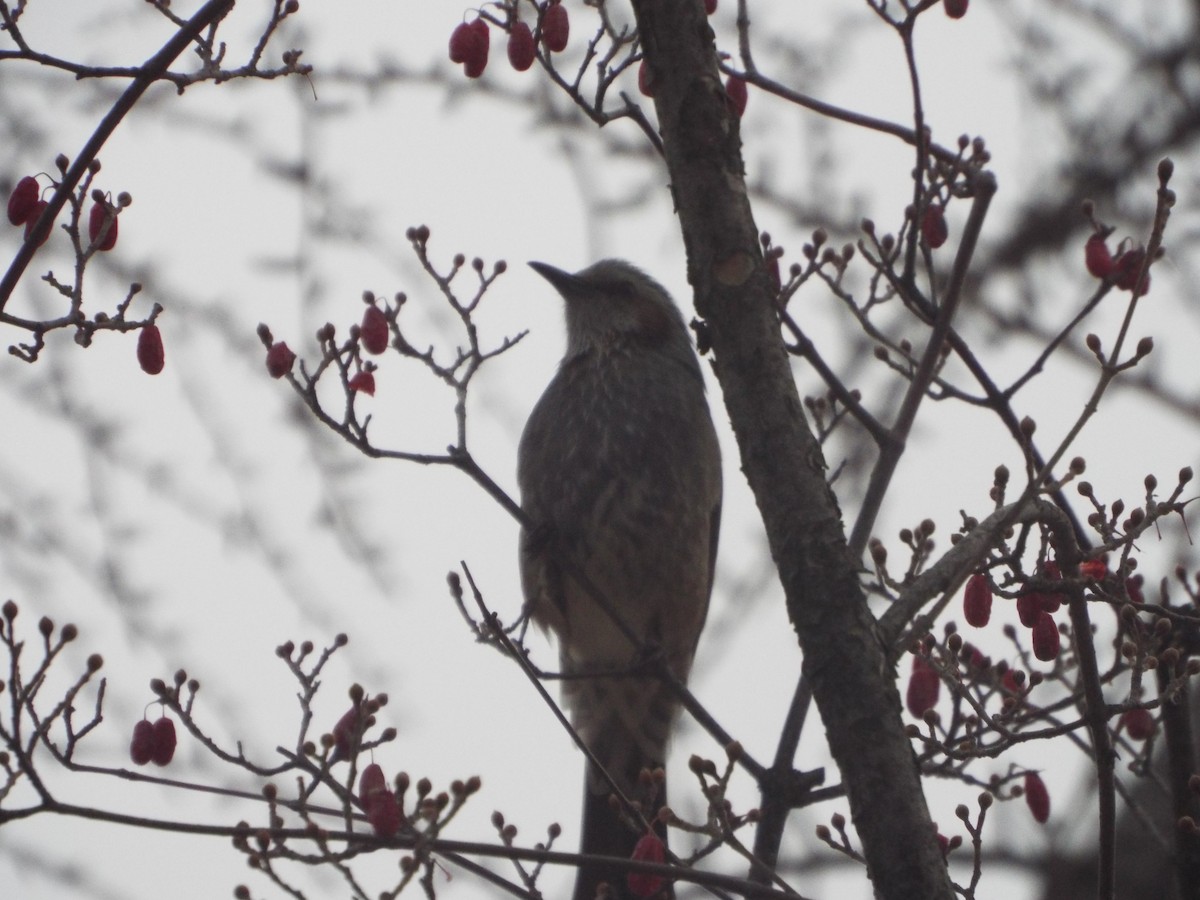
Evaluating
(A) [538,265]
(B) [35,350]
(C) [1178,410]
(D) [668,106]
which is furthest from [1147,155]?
(B) [35,350]

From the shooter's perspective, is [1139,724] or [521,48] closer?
[521,48]

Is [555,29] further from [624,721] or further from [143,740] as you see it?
[624,721]

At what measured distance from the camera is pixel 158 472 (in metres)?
4.78

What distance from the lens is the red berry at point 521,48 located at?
11.0 ft

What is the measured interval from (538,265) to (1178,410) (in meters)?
2.36

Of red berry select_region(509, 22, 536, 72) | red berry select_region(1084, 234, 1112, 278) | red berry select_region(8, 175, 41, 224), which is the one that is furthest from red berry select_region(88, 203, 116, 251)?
red berry select_region(1084, 234, 1112, 278)

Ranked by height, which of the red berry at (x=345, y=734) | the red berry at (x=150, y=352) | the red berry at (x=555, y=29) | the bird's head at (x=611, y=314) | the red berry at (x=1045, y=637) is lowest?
the red berry at (x=345, y=734)

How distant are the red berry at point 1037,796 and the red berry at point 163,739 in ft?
6.12

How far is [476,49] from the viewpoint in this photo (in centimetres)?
356

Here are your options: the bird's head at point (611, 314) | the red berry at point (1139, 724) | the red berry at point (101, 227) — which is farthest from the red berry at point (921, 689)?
the bird's head at point (611, 314)

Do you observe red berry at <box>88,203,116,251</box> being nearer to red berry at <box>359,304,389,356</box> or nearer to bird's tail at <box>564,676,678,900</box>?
red berry at <box>359,304,389,356</box>

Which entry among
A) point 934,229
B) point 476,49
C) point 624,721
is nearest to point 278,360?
point 476,49

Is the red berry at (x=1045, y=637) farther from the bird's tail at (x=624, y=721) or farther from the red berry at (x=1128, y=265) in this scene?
the bird's tail at (x=624, y=721)

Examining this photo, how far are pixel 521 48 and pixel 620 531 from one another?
205cm
